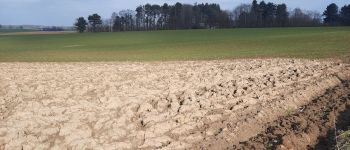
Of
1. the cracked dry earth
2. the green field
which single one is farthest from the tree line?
the cracked dry earth

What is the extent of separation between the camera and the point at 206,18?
12231cm

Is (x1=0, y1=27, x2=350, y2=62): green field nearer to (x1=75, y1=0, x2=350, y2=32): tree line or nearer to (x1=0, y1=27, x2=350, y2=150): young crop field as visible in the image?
(x1=0, y1=27, x2=350, y2=150): young crop field

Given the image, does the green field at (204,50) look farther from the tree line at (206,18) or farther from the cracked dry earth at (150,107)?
the tree line at (206,18)

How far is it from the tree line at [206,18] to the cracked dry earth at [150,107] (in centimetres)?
8885

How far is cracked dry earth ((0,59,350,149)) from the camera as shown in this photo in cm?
959

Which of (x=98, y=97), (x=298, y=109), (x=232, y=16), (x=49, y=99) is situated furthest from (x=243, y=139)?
(x=232, y=16)

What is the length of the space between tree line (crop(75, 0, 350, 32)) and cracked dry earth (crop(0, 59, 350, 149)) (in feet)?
291

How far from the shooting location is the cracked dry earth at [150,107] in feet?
31.5

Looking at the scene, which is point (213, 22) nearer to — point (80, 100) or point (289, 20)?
point (289, 20)

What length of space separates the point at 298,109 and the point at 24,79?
10920 mm

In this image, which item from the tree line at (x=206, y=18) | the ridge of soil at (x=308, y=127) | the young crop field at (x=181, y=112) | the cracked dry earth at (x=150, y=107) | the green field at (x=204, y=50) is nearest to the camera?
the ridge of soil at (x=308, y=127)

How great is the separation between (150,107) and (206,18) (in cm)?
11200

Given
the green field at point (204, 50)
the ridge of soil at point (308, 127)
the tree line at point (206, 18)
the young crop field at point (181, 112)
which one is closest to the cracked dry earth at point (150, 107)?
the young crop field at point (181, 112)

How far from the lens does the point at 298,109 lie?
11906mm
